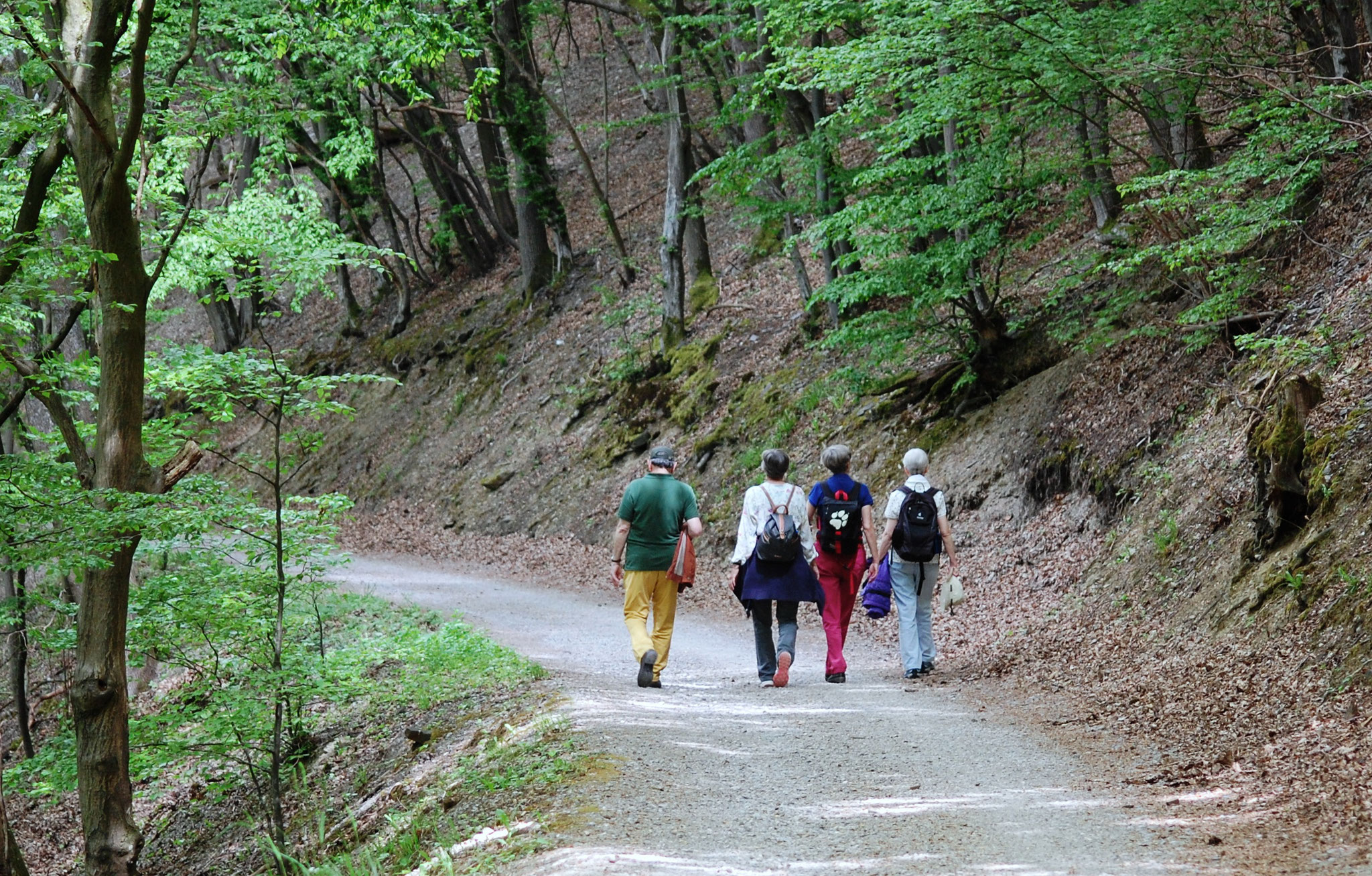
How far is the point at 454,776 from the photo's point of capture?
6648 millimetres

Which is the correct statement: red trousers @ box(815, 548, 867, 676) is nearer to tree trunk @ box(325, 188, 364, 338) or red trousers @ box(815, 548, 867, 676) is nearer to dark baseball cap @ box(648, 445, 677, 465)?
dark baseball cap @ box(648, 445, 677, 465)

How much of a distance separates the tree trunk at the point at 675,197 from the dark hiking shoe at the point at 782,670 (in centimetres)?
1319

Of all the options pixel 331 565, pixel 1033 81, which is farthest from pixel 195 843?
pixel 1033 81

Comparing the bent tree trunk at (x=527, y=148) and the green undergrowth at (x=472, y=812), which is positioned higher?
the bent tree trunk at (x=527, y=148)

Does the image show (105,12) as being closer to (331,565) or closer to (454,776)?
(331,565)

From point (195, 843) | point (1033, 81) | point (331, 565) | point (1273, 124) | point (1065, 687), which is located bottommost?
point (195, 843)

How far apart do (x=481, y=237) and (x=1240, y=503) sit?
81.8 ft

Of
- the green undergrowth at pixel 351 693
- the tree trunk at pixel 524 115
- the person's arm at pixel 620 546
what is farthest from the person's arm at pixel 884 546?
the tree trunk at pixel 524 115

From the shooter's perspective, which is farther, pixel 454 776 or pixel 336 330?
pixel 336 330

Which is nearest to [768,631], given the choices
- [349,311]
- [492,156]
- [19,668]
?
[19,668]

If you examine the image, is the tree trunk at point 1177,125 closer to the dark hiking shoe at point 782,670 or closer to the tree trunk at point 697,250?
the dark hiking shoe at point 782,670

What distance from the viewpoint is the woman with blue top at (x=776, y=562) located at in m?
8.83

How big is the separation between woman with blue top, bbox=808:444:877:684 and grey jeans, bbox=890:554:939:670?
32 cm

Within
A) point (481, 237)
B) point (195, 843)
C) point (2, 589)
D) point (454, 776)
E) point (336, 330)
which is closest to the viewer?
point (454, 776)
